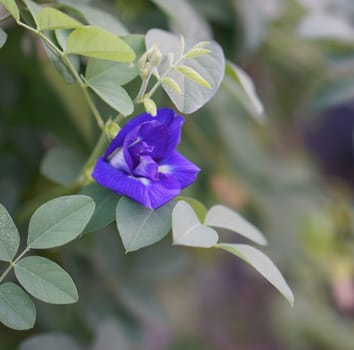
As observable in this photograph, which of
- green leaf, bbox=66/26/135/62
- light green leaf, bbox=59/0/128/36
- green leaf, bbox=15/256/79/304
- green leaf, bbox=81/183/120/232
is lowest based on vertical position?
green leaf, bbox=15/256/79/304

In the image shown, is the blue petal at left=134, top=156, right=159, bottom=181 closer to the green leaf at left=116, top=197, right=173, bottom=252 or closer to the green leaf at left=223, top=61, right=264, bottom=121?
the green leaf at left=116, top=197, right=173, bottom=252

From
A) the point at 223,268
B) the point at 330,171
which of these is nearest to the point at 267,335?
the point at 223,268

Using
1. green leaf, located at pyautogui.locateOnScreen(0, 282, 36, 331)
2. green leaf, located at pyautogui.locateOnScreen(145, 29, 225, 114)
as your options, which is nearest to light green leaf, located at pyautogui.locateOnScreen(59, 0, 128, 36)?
green leaf, located at pyautogui.locateOnScreen(145, 29, 225, 114)

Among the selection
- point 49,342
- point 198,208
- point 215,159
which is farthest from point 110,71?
point 215,159

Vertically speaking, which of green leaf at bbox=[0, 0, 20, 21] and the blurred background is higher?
green leaf at bbox=[0, 0, 20, 21]

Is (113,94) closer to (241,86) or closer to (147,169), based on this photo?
(147,169)

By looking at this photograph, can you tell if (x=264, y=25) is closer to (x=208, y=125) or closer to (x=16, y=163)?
(x=208, y=125)

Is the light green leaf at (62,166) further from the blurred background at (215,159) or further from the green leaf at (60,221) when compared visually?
the green leaf at (60,221)

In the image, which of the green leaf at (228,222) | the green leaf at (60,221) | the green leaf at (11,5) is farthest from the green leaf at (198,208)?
the green leaf at (11,5)
